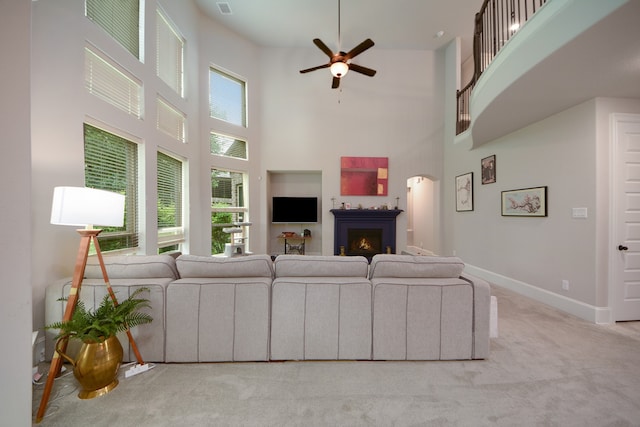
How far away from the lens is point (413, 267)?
1.96m

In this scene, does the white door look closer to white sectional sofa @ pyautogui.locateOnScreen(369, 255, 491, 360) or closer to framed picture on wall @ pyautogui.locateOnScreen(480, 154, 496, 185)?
framed picture on wall @ pyautogui.locateOnScreen(480, 154, 496, 185)

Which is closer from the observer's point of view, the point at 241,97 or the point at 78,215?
the point at 78,215

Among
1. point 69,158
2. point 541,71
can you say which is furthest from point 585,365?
point 69,158

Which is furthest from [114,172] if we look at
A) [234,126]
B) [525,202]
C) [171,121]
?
[525,202]

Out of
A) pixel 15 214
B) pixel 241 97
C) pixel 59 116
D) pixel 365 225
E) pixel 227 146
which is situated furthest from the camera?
pixel 365 225

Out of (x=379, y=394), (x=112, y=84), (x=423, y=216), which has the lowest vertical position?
(x=379, y=394)

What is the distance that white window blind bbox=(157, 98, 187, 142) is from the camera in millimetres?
3676

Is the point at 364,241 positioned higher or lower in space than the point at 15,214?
→ lower

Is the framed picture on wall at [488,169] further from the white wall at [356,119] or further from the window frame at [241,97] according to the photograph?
the window frame at [241,97]

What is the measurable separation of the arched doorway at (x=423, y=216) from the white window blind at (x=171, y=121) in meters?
5.06

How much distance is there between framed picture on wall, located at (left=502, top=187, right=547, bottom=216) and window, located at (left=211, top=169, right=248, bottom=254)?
494 centimetres

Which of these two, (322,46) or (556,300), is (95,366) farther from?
(556,300)

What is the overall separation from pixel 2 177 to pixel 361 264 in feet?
6.64

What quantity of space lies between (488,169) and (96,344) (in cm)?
533
